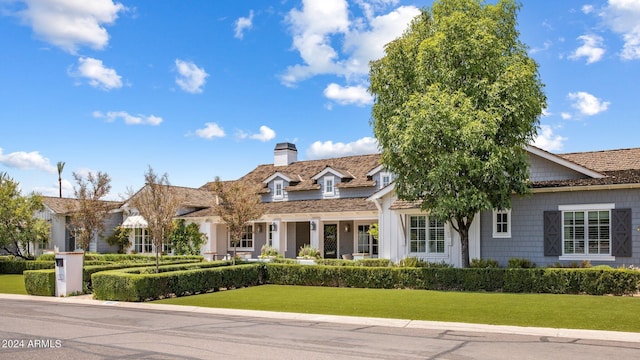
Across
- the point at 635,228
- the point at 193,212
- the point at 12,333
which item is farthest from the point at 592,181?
the point at 193,212

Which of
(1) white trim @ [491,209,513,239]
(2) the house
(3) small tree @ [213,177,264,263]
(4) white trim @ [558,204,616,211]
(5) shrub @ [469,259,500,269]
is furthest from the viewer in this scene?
(3) small tree @ [213,177,264,263]

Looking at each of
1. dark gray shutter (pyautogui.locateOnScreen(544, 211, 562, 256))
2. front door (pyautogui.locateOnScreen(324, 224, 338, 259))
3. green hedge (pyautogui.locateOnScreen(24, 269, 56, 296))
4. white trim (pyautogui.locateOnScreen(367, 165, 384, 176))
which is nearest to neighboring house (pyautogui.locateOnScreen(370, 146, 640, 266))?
dark gray shutter (pyautogui.locateOnScreen(544, 211, 562, 256))

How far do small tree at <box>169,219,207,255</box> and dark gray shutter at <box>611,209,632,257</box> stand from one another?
905 inches

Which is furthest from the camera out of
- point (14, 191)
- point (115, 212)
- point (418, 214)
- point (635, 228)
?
point (115, 212)

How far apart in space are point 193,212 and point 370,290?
19.5m

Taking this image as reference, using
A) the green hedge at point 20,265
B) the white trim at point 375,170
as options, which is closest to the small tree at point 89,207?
the green hedge at point 20,265

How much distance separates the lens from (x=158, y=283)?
62.4ft

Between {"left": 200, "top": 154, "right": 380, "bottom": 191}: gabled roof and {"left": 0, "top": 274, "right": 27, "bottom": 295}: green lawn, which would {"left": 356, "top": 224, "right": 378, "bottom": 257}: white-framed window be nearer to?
{"left": 200, "top": 154, "right": 380, "bottom": 191}: gabled roof

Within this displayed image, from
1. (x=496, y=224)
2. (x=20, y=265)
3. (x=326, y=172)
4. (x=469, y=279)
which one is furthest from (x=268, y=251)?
(x=20, y=265)

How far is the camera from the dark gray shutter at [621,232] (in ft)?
62.3

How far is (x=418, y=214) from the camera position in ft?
78.1

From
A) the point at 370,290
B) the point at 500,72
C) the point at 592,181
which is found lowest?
the point at 370,290

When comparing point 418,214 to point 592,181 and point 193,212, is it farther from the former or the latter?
point 193,212

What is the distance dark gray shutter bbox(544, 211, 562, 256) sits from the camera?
20.3 meters
